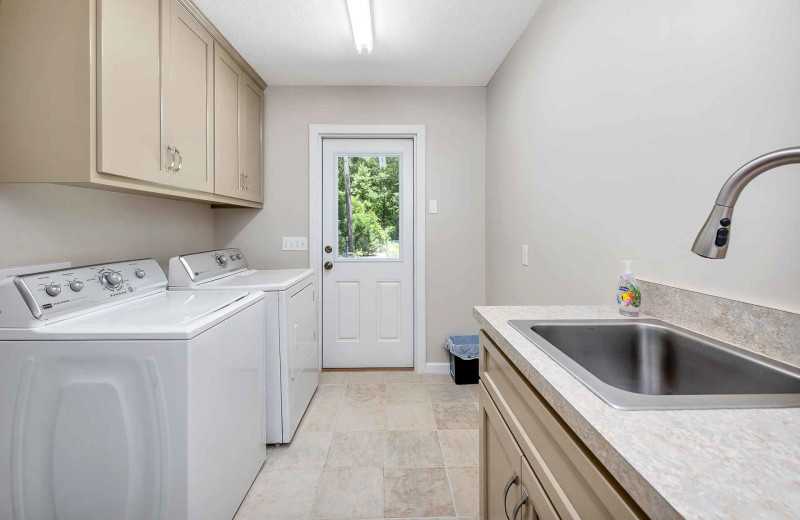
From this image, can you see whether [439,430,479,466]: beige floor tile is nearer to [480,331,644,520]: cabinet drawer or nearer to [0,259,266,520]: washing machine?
[480,331,644,520]: cabinet drawer

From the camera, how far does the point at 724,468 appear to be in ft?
1.36

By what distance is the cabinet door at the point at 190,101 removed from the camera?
5.58 ft

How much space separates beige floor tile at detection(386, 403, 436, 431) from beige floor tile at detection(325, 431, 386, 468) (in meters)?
0.14

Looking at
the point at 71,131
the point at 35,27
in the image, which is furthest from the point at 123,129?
the point at 35,27

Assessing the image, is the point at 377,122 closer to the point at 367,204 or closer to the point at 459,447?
the point at 367,204

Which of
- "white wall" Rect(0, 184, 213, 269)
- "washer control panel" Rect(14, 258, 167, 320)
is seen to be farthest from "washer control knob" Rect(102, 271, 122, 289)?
"white wall" Rect(0, 184, 213, 269)

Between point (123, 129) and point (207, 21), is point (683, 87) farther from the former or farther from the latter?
point (207, 21)

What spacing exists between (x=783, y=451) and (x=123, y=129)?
1927 mm

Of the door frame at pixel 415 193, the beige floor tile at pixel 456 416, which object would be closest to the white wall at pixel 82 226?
the door frame at pixel 415 193

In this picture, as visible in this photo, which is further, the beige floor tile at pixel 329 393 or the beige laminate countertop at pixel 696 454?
the beige floor tile at pixel 329 393

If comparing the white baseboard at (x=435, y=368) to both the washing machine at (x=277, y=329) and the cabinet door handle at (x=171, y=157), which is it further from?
the cabinet door handle at (x=171, y=157)

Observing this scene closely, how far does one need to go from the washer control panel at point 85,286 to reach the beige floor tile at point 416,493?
145cm

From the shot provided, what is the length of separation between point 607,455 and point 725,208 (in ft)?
1.53

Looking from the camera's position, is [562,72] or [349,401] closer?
[562,72]
